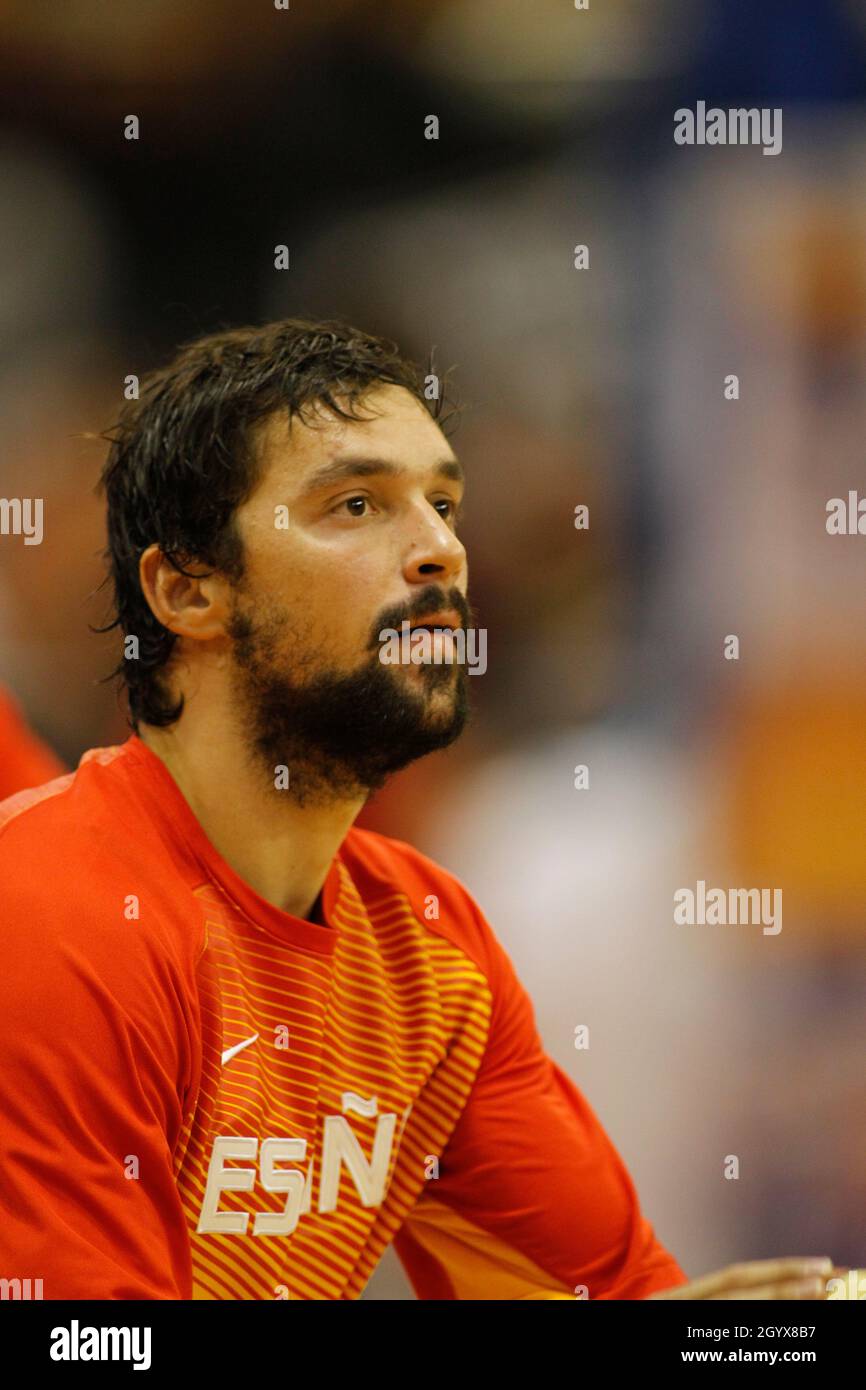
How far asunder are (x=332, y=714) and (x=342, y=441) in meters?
0.30

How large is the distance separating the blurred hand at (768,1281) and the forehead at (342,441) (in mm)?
927

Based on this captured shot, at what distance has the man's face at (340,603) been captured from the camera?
5.54ft

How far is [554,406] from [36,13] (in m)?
1.11

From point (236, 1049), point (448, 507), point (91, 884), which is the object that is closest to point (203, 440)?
point (448, 507)

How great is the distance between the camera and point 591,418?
9.52 ft

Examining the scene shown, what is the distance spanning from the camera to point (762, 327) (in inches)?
115

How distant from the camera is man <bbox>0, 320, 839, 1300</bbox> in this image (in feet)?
4.68

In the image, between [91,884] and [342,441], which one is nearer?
[91,884]

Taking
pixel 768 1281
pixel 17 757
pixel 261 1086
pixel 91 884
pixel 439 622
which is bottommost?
pixel 768 1281
